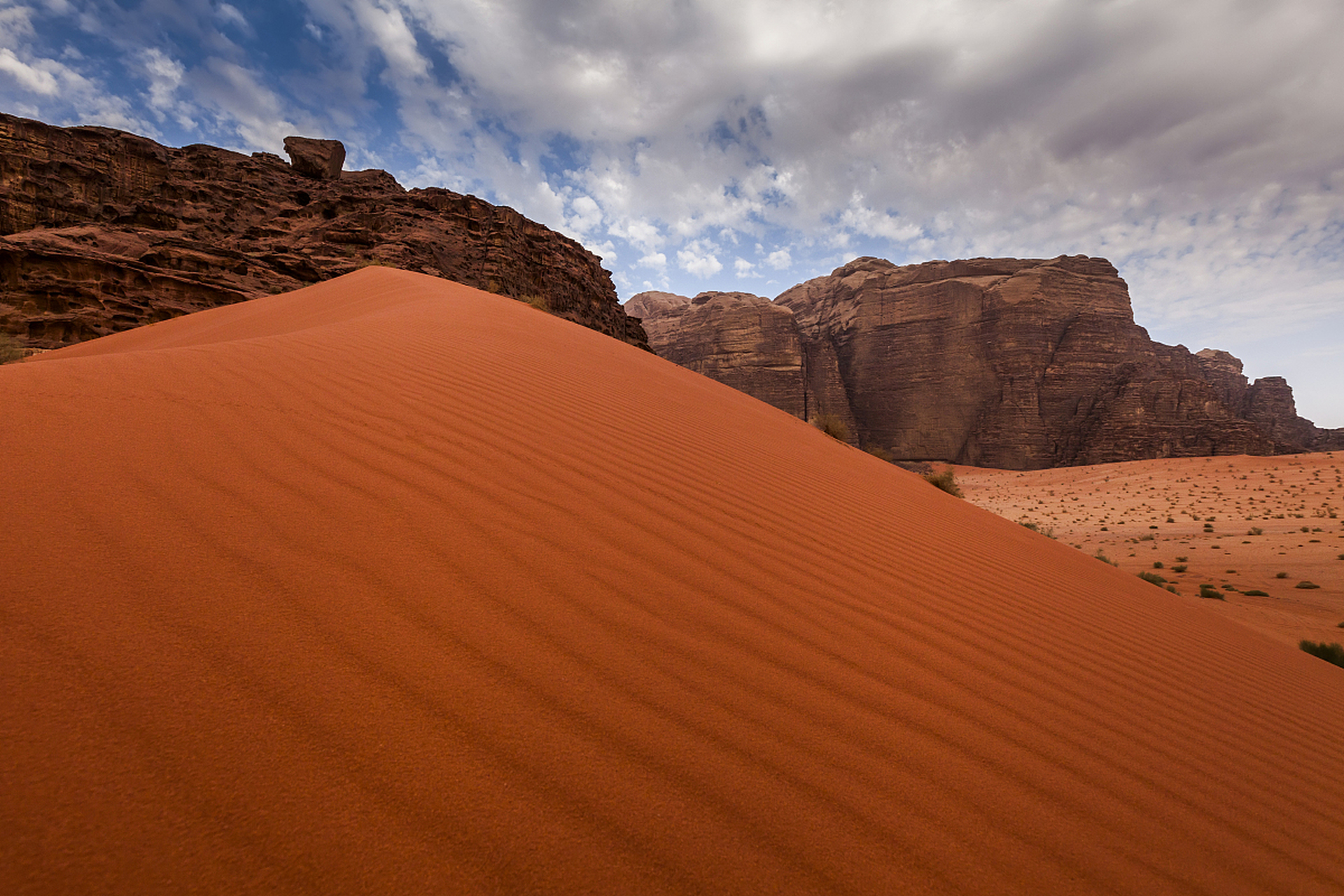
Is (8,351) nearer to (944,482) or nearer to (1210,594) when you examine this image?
(944,482)

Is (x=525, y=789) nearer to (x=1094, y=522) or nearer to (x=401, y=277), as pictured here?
Result: (x=401, y=277)

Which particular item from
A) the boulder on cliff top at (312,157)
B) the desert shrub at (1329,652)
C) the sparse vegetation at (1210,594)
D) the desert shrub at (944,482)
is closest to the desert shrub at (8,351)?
the desert shrub at (944,482)

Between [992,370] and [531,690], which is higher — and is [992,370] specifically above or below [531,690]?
above

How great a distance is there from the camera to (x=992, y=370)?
134 feet

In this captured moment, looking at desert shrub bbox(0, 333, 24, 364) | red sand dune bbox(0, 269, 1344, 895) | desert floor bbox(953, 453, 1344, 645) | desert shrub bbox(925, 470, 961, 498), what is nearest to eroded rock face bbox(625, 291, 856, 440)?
desert floor bbox(953, 453, 1344, 645)

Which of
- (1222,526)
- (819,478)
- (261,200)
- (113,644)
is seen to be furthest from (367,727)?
(261,200)

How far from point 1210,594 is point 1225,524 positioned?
8.81m

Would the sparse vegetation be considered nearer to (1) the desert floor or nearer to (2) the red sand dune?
(1) the desert floor

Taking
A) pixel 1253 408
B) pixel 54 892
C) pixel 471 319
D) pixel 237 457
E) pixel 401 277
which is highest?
pixel 1253 408

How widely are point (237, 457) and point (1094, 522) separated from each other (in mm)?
20011

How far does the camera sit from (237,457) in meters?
2.04

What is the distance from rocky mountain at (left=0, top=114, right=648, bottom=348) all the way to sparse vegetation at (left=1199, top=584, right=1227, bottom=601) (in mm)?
17926

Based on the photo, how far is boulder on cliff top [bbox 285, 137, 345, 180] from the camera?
24656mm

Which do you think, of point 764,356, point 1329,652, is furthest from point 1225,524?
point 764,356
